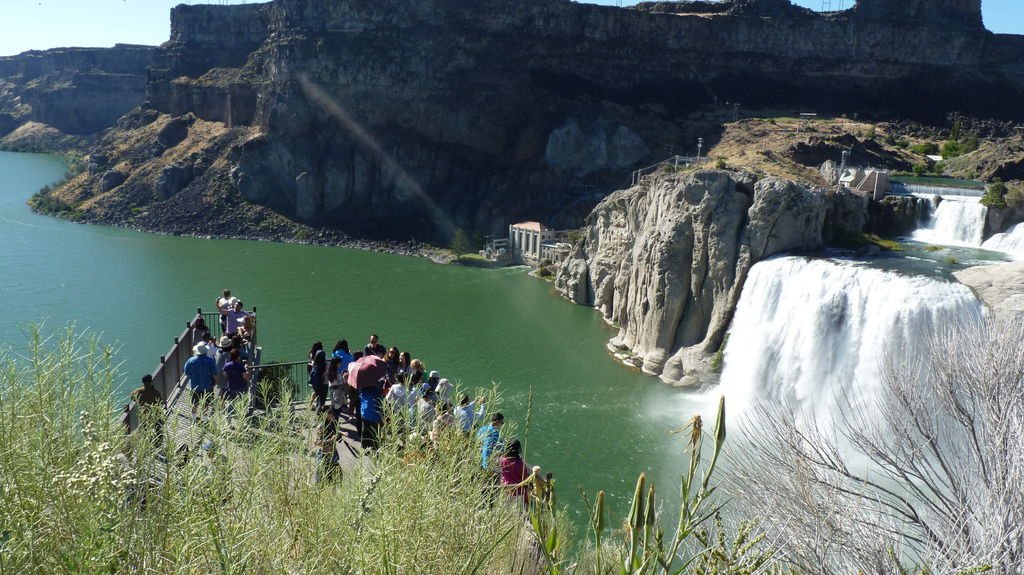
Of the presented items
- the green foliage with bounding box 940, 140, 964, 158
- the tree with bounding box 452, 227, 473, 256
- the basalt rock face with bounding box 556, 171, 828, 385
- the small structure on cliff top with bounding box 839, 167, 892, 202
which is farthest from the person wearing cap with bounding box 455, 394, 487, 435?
the green foliage with bounding box 940, 140, 964, 158

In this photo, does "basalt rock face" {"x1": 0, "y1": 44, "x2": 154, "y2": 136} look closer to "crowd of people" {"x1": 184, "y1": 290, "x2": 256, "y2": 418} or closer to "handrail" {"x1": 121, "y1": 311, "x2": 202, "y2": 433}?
"crowd of people" {"x1": 184, "y1": 290, "x2": 256, "y2": 418}

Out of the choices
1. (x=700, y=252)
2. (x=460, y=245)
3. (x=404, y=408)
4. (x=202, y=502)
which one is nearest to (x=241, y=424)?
(x=202, y=502)

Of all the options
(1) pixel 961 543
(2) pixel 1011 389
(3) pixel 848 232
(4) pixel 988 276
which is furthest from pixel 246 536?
(3) pixel 848 232

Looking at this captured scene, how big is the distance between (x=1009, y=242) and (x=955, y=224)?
7.85 feet

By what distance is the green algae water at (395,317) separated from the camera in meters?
19.0

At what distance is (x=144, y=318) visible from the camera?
100 ft

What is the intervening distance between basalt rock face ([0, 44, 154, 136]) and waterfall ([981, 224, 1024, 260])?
411 feet

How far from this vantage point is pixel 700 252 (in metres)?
24.8

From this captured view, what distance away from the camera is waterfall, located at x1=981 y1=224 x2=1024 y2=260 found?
84.2 ft

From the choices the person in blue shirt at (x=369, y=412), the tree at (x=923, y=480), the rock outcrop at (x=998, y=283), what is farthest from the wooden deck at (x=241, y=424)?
the rock outcrop at (x=998, y=283)

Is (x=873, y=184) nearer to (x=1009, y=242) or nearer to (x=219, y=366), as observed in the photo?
(x=1009, y=242)

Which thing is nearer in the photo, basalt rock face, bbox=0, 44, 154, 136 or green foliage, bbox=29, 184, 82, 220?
green foliage, bbox=29, 184, 82, 220

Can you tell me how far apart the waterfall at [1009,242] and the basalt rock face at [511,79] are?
116 feet

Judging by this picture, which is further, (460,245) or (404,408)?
(460,245)
